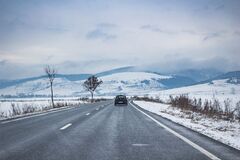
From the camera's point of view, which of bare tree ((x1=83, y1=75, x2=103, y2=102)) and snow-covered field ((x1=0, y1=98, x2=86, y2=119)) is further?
bare tree ((x1=83, y1=75, x2=103, y2=102))

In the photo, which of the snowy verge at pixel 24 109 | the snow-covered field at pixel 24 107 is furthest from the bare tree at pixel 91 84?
the snowy verge at pixel 24 109

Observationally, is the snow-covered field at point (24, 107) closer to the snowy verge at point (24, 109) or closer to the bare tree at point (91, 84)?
the snowy verge at point (24, 109)

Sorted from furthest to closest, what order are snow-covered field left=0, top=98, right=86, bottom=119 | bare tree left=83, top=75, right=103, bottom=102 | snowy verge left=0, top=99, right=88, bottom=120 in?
bare tree left=83, top=75, right=103, bottom=102, snow-covered field left=0, top=98, right=86, bottom=119, snowy verge left=0, top=99, right=88, bottom=120

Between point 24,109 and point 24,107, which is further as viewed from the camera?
point 24,107

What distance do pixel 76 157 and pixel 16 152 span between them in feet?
5.45

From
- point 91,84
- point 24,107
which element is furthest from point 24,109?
point 91,84

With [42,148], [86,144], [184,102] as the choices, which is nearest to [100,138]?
[86,144]

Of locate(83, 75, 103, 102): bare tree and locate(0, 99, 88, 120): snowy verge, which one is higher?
locate(83, 75, 103, 102): bare tree

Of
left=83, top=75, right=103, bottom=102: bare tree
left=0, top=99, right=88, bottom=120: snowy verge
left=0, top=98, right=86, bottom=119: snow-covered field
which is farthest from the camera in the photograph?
left=83, top=75, right=103, bottom=102: bare tree

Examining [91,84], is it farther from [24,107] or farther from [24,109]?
[24,109]

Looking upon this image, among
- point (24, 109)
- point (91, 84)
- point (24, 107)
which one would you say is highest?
point (91, 84)

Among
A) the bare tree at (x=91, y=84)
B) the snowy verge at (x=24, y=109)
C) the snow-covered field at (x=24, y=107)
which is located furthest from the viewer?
the bare tree at (x=91, y=84)

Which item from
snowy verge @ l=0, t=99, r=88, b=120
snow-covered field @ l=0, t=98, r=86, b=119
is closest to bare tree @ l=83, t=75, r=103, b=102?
snow-covered field @ l=0, t=98, r=86, b=119

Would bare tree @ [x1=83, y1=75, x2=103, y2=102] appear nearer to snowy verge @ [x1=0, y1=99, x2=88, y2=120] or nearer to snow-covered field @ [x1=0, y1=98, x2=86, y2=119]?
snow-covered field @ [x1=0, y1=98, x2=86, y2=119]
